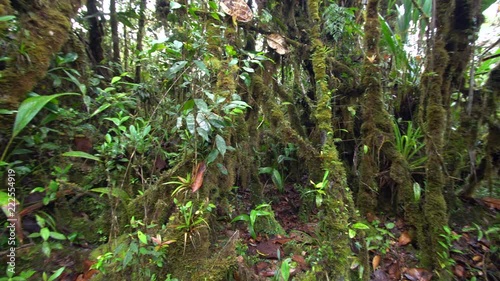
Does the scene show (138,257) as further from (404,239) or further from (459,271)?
(459,271)

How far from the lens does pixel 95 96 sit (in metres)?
2.74

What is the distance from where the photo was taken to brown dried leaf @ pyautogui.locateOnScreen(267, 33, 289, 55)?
2.96 metres

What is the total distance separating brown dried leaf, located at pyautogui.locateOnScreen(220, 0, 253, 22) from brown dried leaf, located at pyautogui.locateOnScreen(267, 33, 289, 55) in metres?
0.50

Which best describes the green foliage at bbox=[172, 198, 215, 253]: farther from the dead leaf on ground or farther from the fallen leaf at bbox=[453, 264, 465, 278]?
the dead leaf on ground

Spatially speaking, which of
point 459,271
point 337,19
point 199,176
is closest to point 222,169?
point 199,176

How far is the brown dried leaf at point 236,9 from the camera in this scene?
2465mm

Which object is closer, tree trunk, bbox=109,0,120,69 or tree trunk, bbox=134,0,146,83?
tree trunk, bbox=134,0,146,83

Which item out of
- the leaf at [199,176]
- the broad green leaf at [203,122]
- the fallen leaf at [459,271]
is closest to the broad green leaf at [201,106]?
the broad green leaf at [203,122]

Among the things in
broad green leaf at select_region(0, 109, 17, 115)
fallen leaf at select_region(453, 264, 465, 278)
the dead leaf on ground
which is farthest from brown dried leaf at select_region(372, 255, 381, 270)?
broad green leaf at select_region(0, 109, 17, 115)

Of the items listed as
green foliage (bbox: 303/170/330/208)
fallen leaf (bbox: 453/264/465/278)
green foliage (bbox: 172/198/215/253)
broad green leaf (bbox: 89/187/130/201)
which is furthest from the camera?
fallen leaf (bbox: 453/264/465/278)

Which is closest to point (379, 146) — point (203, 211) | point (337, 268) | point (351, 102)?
point (351, 102)

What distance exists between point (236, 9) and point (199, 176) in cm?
155

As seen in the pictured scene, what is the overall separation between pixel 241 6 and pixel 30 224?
92.1 inches

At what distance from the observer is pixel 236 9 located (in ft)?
8.20
